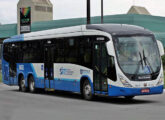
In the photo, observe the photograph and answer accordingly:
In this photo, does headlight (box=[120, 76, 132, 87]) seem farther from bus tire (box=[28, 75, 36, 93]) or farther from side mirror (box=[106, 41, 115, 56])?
bus tire (box=[28, 75, 36, 93])

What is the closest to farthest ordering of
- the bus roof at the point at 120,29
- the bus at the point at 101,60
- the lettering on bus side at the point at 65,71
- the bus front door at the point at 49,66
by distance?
the bus at the point at 101,60, the bus roof at the point at 120,29, the lettering on bus side at the point at 65,71, the bus front door at the point at 49,66

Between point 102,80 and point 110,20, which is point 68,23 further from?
point 102,80

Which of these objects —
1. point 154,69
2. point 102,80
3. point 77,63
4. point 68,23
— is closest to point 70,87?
point 77,63

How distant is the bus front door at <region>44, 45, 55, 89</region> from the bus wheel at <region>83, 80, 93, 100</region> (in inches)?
130

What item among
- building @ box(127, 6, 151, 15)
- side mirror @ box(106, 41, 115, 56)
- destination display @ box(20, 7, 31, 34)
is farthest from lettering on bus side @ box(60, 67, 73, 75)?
building @ box(127, 6, 151, 15)

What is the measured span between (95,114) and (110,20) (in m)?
50.0

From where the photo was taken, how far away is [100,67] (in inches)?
797

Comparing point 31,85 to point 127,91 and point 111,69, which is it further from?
point 127,91

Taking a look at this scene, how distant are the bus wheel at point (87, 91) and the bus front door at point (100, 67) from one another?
0.54 metres

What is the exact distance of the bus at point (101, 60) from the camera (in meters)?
19.3

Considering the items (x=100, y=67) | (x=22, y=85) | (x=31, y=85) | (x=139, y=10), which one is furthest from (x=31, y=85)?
(x=139, y=10)

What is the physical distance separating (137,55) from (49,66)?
6198 mm

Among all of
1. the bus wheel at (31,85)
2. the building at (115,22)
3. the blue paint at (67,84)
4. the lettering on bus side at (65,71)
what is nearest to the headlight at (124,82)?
the blue paint at (67,84)

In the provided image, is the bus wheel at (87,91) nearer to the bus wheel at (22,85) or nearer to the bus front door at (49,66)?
the bus front door at (49,66)
